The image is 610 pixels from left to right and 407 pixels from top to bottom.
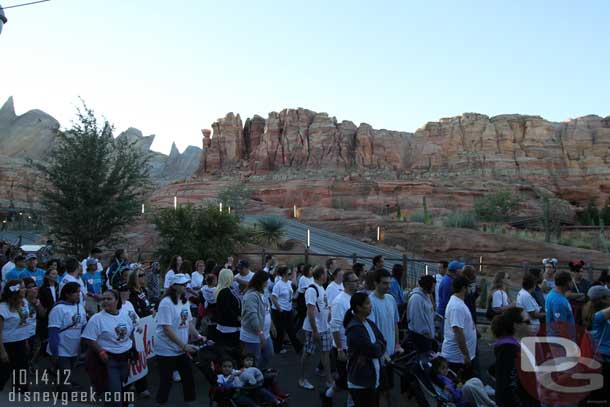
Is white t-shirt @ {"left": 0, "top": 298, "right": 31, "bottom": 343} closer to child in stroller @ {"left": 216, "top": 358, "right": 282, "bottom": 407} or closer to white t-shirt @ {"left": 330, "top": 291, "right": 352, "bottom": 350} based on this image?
child in stroller @ {"left": 216, "top": 358, "right": 282, "bottom": 407}

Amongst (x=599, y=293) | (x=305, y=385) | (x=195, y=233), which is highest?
(x=599, y=293)

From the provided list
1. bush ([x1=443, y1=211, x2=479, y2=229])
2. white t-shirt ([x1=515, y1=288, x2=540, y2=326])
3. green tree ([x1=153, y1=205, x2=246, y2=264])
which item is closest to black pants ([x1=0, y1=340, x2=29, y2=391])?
white t-shirt ([x1=515, y1=288, x2=540, y2=326])

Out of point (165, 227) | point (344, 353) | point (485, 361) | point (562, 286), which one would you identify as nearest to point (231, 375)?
point (344, 353)

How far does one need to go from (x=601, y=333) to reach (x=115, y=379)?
5.54 meters

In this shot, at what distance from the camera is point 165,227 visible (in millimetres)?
22453

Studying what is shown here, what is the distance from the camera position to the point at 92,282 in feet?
34.4

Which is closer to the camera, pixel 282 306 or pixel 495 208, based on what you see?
pixel 282 306

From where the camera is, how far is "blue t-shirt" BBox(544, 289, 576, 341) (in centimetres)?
680

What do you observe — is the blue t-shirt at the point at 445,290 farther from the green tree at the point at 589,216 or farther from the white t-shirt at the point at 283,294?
the green tree at the point at 589,216

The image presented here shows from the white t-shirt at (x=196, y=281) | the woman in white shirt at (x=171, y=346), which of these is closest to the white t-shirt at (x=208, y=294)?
the white t-shirt at (x=196, y=281)

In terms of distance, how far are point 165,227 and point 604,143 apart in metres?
85.5

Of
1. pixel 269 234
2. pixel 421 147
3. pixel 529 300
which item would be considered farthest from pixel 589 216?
pixel 529 300

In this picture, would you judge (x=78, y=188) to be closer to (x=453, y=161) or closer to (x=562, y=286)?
(x=562, y=286)

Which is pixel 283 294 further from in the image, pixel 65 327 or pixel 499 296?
pixel 65 327
